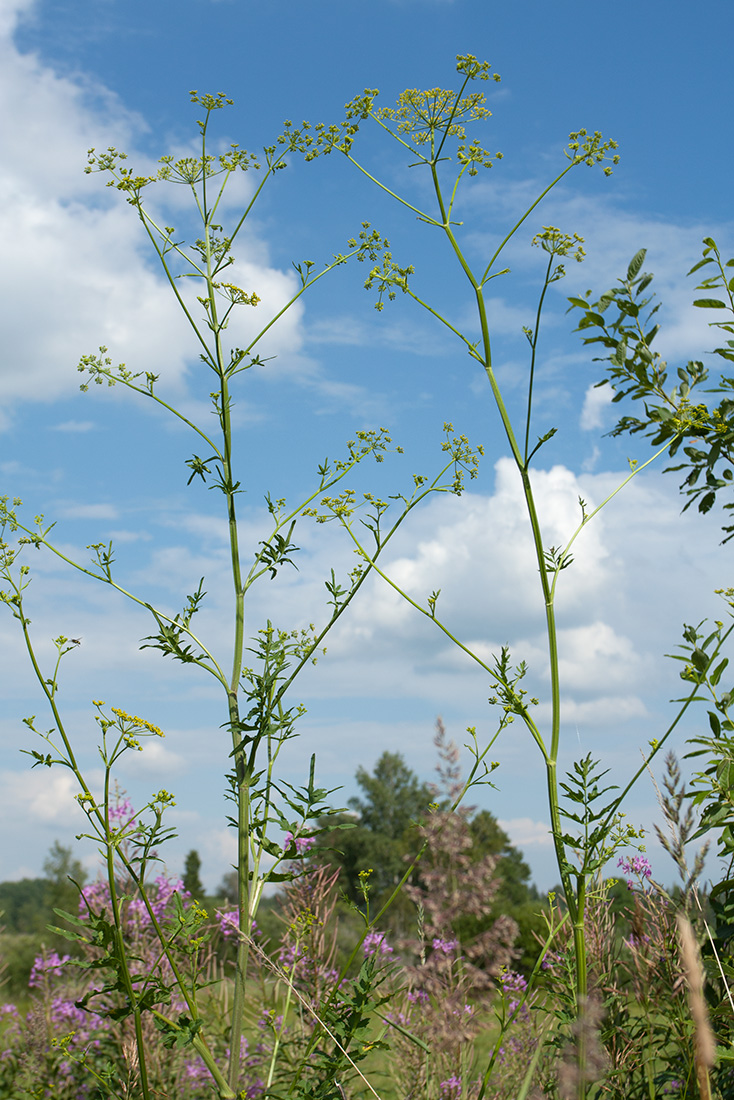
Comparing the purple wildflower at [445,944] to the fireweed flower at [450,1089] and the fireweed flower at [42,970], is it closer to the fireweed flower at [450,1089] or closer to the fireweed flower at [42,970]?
the fireweed flower at [450,1089]

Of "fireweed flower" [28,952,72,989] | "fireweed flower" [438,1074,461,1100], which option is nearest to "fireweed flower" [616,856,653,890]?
"fireweed flower" [438,1074,461,1100]

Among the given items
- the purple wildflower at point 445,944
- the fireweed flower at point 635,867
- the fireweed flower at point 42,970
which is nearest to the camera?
the fireweed flower at point 635,867

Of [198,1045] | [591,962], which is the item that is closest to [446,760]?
[591,962]

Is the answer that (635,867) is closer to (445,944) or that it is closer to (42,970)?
(445,944)

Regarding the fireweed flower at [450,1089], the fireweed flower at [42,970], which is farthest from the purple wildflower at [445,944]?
the fireweed flower at [42,970]

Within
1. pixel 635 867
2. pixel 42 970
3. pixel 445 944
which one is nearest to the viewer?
pixel 635 867

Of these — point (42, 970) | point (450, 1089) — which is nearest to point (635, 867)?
point (450, 1089)

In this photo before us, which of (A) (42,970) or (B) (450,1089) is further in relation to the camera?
(A) (42,970)

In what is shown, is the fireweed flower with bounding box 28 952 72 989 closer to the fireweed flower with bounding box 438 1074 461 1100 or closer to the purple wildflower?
the purple wildflower

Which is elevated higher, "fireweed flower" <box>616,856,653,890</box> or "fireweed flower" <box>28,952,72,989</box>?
"fireweed flower" <box>616,856,653,890</box>

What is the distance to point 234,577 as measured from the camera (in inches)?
111

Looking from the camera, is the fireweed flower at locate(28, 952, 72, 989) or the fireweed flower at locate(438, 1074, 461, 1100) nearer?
the fireweed flower at locate(438, 1074, 461, 1100)

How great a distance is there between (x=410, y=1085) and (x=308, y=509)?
2437 millimetres

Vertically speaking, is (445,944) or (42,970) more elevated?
(445,944)
